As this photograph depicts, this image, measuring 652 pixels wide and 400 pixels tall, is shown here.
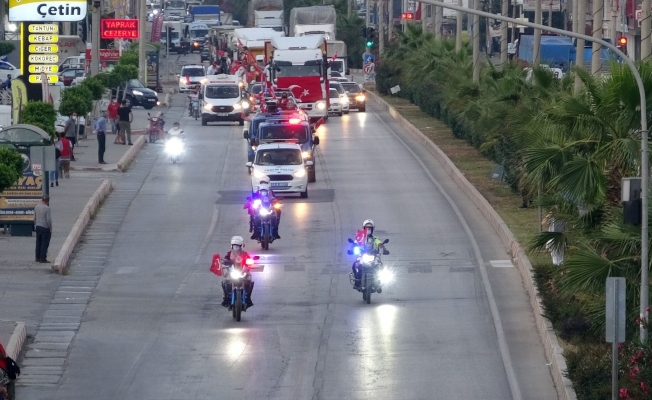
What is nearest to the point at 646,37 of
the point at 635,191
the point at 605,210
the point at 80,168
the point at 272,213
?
the point at 272,213

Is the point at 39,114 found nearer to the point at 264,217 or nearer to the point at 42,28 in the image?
the point at 42,28

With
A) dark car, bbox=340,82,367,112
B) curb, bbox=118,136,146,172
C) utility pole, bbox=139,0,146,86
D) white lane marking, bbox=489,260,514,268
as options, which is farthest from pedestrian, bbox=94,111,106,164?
utility pole, bbox=139,0,146,86

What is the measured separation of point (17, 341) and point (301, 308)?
5.46 metres

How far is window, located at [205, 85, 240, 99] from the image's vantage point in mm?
59469

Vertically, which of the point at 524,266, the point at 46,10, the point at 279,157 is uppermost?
the point at 46,10

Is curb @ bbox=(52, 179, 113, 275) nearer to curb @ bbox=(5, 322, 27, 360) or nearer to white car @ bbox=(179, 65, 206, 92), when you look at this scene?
curb @ bbox=(5, 322, 27, 360)

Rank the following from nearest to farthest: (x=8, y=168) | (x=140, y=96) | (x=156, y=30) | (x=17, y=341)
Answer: (x=17, y=341) < (x=8, y=168) < (x=140, y=96) < (x=156, y=30)

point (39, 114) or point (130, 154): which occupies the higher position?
point (39, 114)

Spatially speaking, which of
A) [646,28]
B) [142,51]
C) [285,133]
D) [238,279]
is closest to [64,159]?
[285,133]

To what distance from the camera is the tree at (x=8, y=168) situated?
22.1 metres

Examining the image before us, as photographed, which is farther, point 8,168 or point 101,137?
point 101,137

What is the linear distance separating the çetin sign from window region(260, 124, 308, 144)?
693cm

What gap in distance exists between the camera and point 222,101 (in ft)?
194

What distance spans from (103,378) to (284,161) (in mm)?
18367
